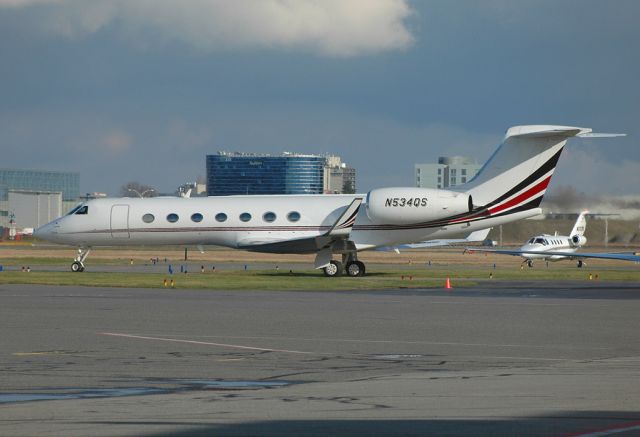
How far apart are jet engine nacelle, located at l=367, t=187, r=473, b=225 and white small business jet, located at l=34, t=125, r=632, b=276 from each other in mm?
41

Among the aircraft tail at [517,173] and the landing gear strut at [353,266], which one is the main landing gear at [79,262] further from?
the aircraft tail at [517,173]

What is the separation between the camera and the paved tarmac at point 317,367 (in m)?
9.69

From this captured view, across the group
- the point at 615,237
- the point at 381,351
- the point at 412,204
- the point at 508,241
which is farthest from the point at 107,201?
the point at 508,241

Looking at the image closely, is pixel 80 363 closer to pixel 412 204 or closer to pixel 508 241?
pixel 412 204

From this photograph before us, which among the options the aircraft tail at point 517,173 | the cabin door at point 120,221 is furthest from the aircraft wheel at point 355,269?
the cabin door at point 120,221

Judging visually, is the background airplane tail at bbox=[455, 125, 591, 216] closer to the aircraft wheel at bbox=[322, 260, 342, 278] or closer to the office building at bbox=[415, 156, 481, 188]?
the aircraft wheel at bbox=[322, 260, 342, 278]

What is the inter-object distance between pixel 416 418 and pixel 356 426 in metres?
0.73

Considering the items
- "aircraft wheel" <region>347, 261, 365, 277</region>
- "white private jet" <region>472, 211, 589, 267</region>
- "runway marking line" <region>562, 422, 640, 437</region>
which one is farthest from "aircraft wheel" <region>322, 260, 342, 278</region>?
"runway marking line" <region>562, 422, 640, 437</region>

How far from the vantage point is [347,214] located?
44.5 m

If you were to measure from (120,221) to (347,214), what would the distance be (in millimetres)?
10567

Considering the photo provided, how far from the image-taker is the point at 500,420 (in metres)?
9.70

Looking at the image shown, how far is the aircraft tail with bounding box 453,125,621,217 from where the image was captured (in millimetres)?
44125

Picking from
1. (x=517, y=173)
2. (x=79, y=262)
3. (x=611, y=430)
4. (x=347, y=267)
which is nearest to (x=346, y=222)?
(x=347, y=267)

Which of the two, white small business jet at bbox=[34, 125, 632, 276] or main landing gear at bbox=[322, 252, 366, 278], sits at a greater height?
white small business jet at bbox=[34, 125, 632, 276]
